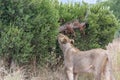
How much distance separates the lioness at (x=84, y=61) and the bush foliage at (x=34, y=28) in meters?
0.38

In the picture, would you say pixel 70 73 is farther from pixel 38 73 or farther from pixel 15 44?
pixel 15 44

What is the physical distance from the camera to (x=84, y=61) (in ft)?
34.4

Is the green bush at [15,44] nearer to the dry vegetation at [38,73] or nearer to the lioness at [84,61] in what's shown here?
the dry vegetation at [38,73]

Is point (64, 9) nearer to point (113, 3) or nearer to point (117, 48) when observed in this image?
point (117, 48)

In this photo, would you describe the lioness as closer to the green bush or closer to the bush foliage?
the bush foliage

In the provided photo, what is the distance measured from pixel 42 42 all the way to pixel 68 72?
1.07 meters

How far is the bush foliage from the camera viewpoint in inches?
397

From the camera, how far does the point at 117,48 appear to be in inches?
588

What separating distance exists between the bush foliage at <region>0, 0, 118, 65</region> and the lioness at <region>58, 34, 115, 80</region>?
0.38 metres

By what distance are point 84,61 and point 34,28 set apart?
156 cm

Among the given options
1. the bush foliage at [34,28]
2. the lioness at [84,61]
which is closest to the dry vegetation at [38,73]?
the bush foliage at [34,28]

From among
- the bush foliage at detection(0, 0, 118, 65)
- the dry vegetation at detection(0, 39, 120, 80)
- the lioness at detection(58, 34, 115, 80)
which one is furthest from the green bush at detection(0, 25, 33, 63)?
the lioness at detection(58, 34, 115, 80)

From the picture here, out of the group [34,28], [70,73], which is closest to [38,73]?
[70,73]

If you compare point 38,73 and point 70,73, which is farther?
point 38,73
